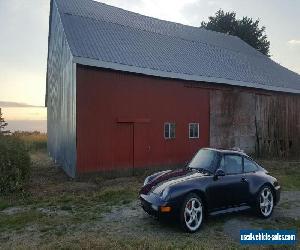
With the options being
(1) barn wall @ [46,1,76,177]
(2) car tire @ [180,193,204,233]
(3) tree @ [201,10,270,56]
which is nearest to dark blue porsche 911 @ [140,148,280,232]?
(2) car tire @ [180,193,204,233]

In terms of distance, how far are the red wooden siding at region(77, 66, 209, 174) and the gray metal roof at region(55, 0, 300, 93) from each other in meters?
0.57

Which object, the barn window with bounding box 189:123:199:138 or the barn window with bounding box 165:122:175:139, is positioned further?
the barn window with bounding box 189:123:199:138

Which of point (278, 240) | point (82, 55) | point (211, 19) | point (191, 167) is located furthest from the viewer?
point (211, 19)

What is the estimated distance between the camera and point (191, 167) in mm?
8875

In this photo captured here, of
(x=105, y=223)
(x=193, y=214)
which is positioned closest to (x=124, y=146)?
(x=105, y=223)

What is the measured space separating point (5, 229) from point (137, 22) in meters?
16.2

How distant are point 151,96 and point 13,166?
22.8 feet

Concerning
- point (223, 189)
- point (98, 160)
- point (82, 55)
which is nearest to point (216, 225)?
point (223, 189)

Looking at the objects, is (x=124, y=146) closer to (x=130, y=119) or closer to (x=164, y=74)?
(x=130, y=119)

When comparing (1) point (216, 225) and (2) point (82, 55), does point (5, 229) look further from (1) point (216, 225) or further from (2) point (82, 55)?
(2) point (82, 55)

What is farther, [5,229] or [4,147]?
[4,147]

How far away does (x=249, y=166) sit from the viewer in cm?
914

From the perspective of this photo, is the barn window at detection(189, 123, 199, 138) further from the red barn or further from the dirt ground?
the dirt ground

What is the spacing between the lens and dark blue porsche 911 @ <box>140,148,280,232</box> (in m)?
7.54
